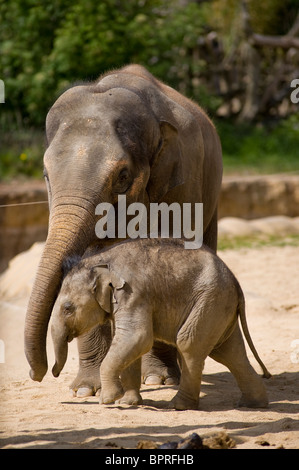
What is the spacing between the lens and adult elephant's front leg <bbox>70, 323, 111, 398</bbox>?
6.03 metres

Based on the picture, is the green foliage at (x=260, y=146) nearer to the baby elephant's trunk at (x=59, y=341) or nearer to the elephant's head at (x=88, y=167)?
the elephant's head at (x=88, y=167)

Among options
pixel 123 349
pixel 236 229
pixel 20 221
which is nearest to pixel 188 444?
pixel 123 349

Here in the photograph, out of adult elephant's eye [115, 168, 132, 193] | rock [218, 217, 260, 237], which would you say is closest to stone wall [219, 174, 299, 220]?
rock [218, 217, 260, 237]

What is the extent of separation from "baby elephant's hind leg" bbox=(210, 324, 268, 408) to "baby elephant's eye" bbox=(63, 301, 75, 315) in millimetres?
991

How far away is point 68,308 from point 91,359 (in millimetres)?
1207

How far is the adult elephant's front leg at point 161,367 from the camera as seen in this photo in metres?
6.45

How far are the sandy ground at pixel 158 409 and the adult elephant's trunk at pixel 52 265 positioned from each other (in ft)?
1.37

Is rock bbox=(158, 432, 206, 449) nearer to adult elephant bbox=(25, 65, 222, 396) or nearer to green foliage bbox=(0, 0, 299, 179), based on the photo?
adult elephant bbox=(25, 65, 222, 396)

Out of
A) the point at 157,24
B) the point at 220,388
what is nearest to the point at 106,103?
the point at 220,388

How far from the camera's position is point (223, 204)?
593 inches

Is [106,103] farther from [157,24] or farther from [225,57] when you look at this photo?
[225,57]

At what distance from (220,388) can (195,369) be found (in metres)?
0.97

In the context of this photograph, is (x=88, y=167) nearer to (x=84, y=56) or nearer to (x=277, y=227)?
(x=277, y=227)

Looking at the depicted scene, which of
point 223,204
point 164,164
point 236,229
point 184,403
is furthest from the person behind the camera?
point 223,204
